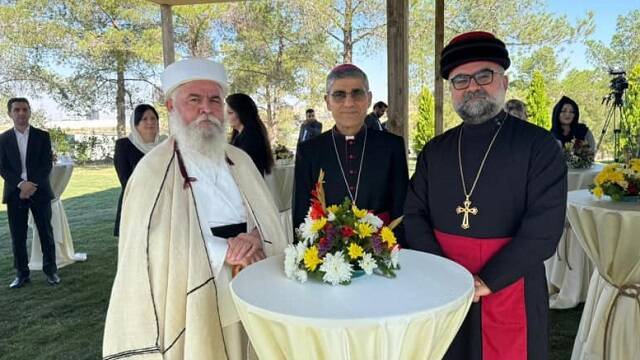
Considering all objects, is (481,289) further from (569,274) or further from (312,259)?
(569,274)

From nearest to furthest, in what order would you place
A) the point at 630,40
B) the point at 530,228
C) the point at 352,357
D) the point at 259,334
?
the point at 352,357
the point at 259,334
the point at 530,228
the point at 630,40

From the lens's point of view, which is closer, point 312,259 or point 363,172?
point 312,259

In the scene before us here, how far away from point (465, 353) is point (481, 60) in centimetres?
133

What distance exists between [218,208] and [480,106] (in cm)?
131

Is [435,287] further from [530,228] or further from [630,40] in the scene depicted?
[630,40]

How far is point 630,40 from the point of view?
19250 millimetres

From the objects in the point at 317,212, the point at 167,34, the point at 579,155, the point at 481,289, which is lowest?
the point at 481,289

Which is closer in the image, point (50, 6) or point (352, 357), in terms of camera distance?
point (352, 357)

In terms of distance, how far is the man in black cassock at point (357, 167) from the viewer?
2.82 meters

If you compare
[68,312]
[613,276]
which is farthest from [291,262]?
[68,312]

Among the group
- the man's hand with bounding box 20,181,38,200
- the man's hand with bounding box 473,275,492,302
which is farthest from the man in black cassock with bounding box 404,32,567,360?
the man's hand with bounding box 20,181,38,200

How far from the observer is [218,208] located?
250 cm

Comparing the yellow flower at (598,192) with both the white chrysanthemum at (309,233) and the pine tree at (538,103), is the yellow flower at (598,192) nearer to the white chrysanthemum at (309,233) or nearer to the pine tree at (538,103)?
the white chrysanthemum at (309,233)

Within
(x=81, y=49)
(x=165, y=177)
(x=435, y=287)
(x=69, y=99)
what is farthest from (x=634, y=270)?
(x=69, y=99)
